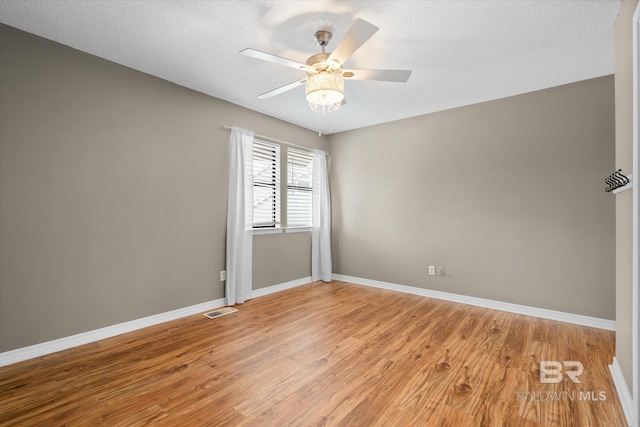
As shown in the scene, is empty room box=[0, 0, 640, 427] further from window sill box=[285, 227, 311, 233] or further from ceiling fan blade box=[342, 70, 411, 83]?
window sill box=[285, 227, 311, 233]

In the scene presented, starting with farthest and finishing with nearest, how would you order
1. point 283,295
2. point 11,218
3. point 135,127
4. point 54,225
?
point 283,295 < point 135,127 < point 54,225 < point 11,218

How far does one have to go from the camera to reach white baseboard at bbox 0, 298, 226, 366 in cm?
226

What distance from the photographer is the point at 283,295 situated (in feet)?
13.6

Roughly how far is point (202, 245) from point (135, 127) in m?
1.44

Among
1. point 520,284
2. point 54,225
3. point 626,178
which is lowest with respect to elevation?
point 520,284

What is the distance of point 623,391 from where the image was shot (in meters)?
1.80

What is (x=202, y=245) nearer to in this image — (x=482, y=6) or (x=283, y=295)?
(x=283, y=295)

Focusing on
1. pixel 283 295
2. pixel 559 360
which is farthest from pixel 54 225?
pixel 559 360

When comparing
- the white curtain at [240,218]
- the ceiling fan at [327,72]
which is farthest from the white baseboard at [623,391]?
the white curtain at [240,218]

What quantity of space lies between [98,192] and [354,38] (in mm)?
2594

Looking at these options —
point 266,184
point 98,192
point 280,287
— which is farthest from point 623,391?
point 98,192

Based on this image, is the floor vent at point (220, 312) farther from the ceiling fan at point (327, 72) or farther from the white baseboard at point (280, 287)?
the ceiling fan at point (327, 72)

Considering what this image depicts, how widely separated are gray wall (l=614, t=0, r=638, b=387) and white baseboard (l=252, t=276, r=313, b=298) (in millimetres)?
3571

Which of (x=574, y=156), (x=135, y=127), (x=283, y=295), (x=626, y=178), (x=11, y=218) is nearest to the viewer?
(x=626, y=178)
